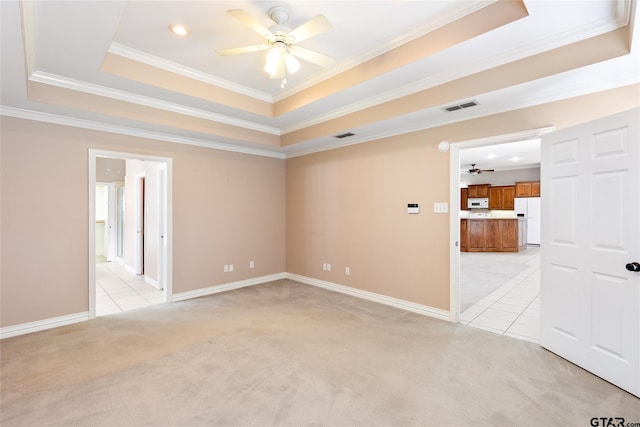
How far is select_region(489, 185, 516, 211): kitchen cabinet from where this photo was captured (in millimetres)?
10719

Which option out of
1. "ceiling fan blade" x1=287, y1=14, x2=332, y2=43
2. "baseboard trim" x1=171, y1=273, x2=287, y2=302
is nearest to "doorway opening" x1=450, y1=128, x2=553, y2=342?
"ceiling fan blade" x1=287, y1=14, x2=332, y2=43

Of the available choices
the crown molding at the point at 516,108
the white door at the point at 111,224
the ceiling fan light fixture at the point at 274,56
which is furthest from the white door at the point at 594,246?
the white door at the point at 111,224

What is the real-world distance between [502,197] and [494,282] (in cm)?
664

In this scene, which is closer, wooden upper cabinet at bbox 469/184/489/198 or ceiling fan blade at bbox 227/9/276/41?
ceiling fan blade at bbox 227/9/276/41

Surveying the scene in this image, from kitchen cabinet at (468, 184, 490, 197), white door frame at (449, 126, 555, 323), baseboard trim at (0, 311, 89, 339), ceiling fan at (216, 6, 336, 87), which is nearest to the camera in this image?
ceiling fan at (216, 6, 336, 87)

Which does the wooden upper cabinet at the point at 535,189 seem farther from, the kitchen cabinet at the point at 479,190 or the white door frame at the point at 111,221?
the white door frame at the point at 111,221

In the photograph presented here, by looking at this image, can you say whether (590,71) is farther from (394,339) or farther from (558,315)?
(394,339)

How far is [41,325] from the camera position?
344cm

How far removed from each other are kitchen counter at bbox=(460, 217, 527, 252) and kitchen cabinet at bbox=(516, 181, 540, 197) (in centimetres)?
130

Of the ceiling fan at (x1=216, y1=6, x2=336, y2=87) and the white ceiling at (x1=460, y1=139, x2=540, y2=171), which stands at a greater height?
the white ceiling at (x1=460, y1=139, x2=540, y2=171)

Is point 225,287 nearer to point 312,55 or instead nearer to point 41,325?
point 41,325

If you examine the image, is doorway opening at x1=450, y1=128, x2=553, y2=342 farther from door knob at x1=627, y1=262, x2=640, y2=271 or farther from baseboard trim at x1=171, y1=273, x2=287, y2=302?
baseboard trim at x1=171, y1=273, x2=287, y2=302

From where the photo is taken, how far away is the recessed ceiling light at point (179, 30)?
266 centimetres

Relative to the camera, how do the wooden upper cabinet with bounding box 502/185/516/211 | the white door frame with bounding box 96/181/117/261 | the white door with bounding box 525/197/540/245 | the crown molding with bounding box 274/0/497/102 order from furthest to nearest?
the wooden upper cabinet with bounding box 502/185/516/211 < the white door with bounding box 525/197/540/245 < the white door frame with bounding box 96/181/117/261 < the crown molding with bounding box 274/0/497/102
